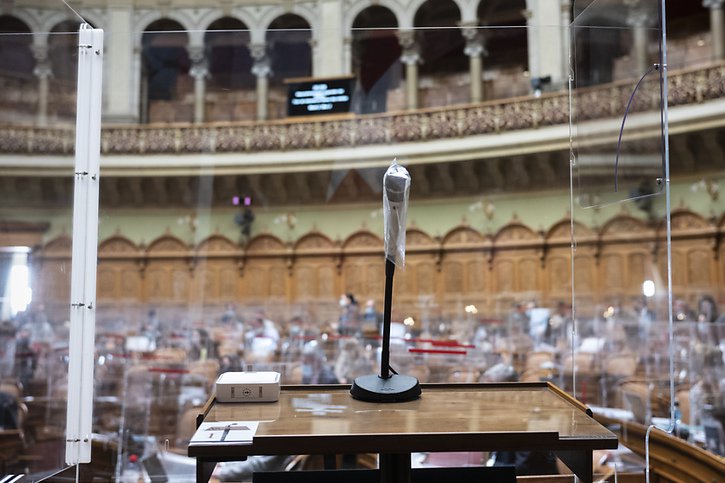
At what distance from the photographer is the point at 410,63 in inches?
335

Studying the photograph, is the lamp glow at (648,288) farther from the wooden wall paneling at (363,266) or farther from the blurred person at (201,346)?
the blurred person at (201,346)

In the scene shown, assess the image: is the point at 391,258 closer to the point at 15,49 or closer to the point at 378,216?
the point at 15,49

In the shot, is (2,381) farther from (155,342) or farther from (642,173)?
(642,173)

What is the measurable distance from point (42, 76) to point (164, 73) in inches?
199

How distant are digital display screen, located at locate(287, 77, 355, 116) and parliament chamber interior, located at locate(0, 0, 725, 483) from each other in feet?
0.14

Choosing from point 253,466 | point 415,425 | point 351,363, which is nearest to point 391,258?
point 415,425

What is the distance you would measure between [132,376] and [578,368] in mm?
5002

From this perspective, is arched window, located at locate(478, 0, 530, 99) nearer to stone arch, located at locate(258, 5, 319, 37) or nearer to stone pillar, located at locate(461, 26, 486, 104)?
stone pillar, located at locate(461, 26, 486, 104)

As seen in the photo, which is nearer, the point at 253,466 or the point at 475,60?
the point at 253,466

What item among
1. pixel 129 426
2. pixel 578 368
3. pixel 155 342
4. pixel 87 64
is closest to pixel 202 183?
pixel 155 342

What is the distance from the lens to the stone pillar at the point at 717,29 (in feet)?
30.9

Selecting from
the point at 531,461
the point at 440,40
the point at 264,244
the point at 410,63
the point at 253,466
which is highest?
the point at 440,40

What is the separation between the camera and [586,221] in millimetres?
8078

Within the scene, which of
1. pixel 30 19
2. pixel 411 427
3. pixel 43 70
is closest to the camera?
pixel 411 427
